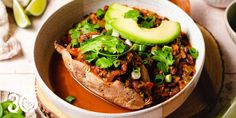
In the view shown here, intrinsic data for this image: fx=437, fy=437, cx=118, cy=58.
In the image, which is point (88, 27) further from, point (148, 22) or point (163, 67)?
point (163, 67)

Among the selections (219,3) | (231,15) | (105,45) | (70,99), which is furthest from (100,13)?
(219,3)

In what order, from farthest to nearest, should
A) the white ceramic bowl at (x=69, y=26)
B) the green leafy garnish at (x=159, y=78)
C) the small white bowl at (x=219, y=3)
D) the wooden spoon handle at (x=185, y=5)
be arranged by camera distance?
the small white bowl at (x=219, y=3) → the wooden spoon handle at (x=185, y=5) → the green leafy garnish at (x=159, y=78) → the white ceramic bowl at (x=69, y=26)

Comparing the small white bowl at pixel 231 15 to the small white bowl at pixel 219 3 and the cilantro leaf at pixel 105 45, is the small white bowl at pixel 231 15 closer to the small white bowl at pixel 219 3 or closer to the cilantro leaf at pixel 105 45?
the small white bowl at pixel 219 3

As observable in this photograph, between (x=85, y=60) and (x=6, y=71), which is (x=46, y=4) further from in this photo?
(x=85, y=60)

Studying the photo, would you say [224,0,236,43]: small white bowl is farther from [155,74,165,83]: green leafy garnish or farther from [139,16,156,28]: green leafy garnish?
[155,74,165,83]: green leafy garnish

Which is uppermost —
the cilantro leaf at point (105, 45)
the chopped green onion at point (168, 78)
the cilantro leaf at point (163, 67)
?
the cilantro leaf at point (105, 45)

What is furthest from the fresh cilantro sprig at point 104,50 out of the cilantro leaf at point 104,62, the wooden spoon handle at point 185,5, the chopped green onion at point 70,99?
the wooden spoon handle at point 185,5
